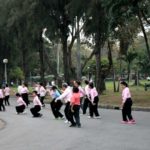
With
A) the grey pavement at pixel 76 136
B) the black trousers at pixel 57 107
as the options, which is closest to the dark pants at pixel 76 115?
the grey pavement at pixel 76 136

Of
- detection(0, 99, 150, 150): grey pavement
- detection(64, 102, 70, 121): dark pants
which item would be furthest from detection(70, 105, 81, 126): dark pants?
detection(0, 99, 150, 150): grey pavement

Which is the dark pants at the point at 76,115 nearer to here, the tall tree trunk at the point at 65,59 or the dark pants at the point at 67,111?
the dark pants at the point at 67,111

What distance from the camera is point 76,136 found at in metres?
17.6

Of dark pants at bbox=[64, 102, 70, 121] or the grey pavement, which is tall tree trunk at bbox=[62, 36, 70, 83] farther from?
dark pants at bbox=[64, 102, 70, 121]

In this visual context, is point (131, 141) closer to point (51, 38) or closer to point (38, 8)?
point (38, 8)

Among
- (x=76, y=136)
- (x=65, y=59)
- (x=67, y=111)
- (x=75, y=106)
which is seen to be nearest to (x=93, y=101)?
(x=67, y=111)

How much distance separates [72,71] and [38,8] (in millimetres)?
8339

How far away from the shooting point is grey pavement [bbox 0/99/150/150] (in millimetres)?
15070

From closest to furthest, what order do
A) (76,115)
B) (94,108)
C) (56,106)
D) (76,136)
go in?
1. (76,136)
2. (76,115)
3. (56,106)
4. (94,108)

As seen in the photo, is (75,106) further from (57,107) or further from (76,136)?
(57,107)

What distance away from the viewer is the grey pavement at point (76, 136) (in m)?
15.1

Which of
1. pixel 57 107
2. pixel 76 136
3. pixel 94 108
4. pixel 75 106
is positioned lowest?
pixel 76 136

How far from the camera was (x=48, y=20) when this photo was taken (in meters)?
46.4

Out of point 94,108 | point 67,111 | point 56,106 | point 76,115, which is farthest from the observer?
point 94,108
